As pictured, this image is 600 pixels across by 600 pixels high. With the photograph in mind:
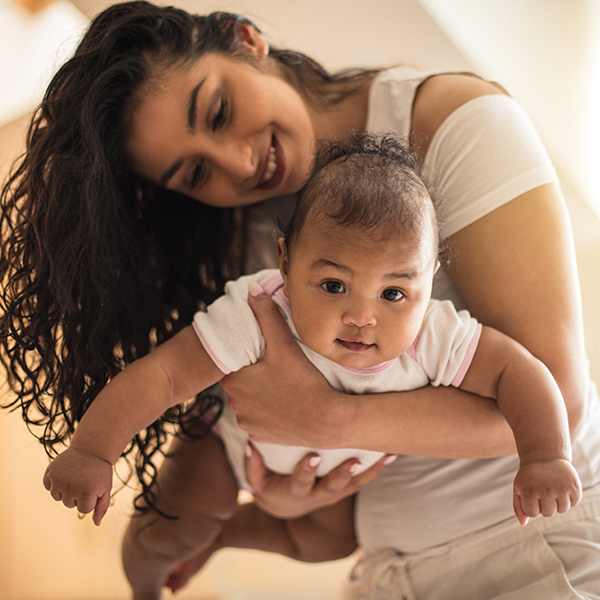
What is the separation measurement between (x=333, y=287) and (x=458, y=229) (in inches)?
10.7

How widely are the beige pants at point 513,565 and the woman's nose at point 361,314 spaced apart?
442 mm

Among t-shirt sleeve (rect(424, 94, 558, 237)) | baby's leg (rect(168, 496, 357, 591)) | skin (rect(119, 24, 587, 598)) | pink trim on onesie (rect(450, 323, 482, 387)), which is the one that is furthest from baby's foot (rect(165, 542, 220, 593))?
Result: t-shirt sleeve (rect(424, 94, 558, 237))

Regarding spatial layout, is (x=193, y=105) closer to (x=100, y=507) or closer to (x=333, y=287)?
(x=333, y=287)

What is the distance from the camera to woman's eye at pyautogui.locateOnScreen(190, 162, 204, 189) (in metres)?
0.90

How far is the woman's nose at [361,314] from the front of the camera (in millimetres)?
616

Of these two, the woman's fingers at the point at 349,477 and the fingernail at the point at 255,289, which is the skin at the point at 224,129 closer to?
the fingernail at the point at 255,289

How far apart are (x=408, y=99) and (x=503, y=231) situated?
29 centimetres

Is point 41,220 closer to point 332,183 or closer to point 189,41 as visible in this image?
point 189,41

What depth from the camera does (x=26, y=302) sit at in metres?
0.88

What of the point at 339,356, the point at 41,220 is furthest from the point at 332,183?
the point at 41,220

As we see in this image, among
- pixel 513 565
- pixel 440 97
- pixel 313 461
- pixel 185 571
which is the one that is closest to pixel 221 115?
pixel 440 97

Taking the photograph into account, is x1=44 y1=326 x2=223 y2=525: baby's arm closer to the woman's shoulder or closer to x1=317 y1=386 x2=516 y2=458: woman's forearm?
x1=317 y1=386 x2=516 y2=458: woman's forearm

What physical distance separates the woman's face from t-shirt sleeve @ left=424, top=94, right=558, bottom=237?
0.77ft

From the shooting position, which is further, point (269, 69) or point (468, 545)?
point (269, 69)
